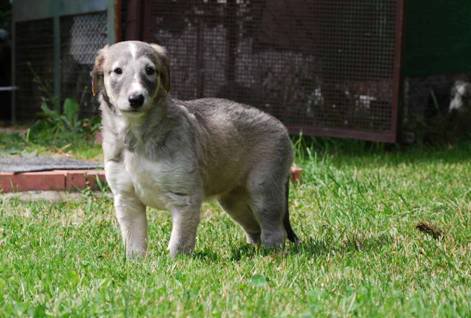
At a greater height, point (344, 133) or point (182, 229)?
point (182, 229)

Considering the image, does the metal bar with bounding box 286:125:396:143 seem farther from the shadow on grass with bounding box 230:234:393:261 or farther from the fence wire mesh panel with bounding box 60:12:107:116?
the shadow on grass with bounding box 230:234:393:261

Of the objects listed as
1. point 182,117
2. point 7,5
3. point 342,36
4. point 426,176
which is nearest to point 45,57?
point 7,5

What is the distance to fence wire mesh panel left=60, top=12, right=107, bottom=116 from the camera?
10068 millimetres

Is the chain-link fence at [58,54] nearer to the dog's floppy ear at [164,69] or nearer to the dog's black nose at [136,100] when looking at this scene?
the dog's floppy ear at [164,69]

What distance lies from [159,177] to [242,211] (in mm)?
961

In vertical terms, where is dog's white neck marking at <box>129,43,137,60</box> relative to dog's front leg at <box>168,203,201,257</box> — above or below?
above

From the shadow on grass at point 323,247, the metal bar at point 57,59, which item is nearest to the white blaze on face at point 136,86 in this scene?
the shadow on grass at point 323,247

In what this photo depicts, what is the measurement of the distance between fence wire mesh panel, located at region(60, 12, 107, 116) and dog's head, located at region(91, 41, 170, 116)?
196 inches

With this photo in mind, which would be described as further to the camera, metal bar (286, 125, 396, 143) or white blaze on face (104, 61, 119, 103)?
metal bar (286, 125, 396, 143)

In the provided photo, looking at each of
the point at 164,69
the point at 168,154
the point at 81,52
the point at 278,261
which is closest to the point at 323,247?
the point at 278,261

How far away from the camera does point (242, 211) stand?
566cm

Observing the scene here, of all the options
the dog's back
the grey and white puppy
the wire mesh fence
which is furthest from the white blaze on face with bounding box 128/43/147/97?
the wire mesh fence

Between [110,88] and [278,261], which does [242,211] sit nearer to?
[278,261]

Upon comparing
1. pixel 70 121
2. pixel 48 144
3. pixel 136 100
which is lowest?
pixel 48 144
